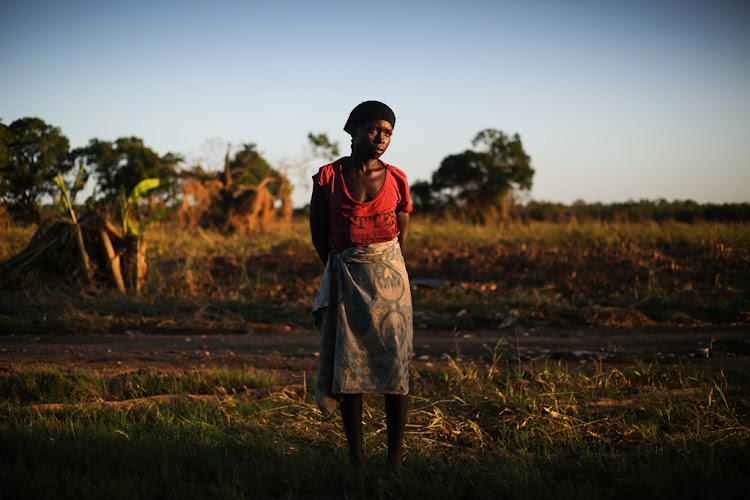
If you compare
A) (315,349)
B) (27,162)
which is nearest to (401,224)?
(315,349)

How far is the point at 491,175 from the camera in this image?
21.7 m

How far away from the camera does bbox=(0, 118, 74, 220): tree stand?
1284cm

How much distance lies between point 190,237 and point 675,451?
14010 millimetres

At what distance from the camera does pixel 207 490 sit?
8.75 ft

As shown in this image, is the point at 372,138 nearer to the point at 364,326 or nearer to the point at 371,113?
the point at 371,113

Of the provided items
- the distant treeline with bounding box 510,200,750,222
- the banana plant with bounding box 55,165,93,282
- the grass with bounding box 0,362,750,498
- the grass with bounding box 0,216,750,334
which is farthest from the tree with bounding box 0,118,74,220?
the distant treeline with bounding box 510,200,750,222

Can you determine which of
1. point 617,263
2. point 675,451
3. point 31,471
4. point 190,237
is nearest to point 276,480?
point 31,471

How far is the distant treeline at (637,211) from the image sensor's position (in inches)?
679

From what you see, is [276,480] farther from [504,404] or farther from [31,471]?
[504,404]

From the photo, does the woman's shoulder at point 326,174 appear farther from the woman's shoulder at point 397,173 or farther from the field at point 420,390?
the field at point 420,390

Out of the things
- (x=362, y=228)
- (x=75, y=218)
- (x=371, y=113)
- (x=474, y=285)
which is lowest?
(x=474, y=285)

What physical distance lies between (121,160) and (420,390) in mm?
20560

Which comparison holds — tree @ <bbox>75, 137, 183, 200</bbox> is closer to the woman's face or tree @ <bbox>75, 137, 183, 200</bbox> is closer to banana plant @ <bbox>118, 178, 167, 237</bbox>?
banana plant @ <bbox>118, 178, 167, 237</bbox>

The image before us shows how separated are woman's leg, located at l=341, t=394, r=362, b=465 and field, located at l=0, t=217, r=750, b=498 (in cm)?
9
